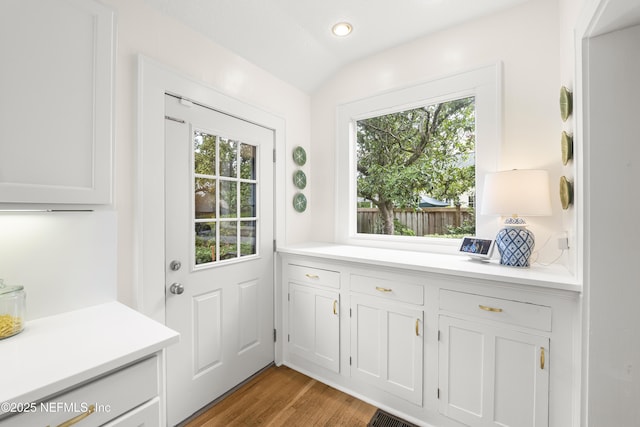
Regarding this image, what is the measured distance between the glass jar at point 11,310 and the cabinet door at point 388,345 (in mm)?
1587

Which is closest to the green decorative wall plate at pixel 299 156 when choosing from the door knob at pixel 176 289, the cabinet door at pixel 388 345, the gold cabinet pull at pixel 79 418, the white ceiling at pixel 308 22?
the white ceiling at pixel 308 22

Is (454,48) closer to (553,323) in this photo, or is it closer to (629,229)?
(629,229)

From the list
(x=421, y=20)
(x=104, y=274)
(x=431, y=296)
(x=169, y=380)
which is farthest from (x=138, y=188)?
(x=421, y=20)

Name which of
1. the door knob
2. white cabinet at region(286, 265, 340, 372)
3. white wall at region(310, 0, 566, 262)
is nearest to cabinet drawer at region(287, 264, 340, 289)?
white cabinet at region(286, 265, 340, 372)

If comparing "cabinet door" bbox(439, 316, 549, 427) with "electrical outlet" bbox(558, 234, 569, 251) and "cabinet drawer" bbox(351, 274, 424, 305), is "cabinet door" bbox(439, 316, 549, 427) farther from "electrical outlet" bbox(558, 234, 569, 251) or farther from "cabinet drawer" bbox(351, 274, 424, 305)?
"electrical outlet" bbox(558, 234, 569, 251)

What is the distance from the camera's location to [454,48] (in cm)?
198

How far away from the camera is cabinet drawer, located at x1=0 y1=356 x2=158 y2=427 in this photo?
753 millimetres

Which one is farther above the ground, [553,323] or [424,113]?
[424,113]

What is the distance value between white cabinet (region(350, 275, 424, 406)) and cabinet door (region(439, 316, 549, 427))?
15cm

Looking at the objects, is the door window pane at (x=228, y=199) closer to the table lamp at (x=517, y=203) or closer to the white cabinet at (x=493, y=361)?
the white cabinet at (x=493, y=361)

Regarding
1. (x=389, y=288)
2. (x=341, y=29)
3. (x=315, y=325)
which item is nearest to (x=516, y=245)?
(x=389, y=288)

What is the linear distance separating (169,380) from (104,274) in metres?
0.73

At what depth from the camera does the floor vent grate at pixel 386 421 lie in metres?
1.69

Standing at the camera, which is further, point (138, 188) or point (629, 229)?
point (138, 188)
